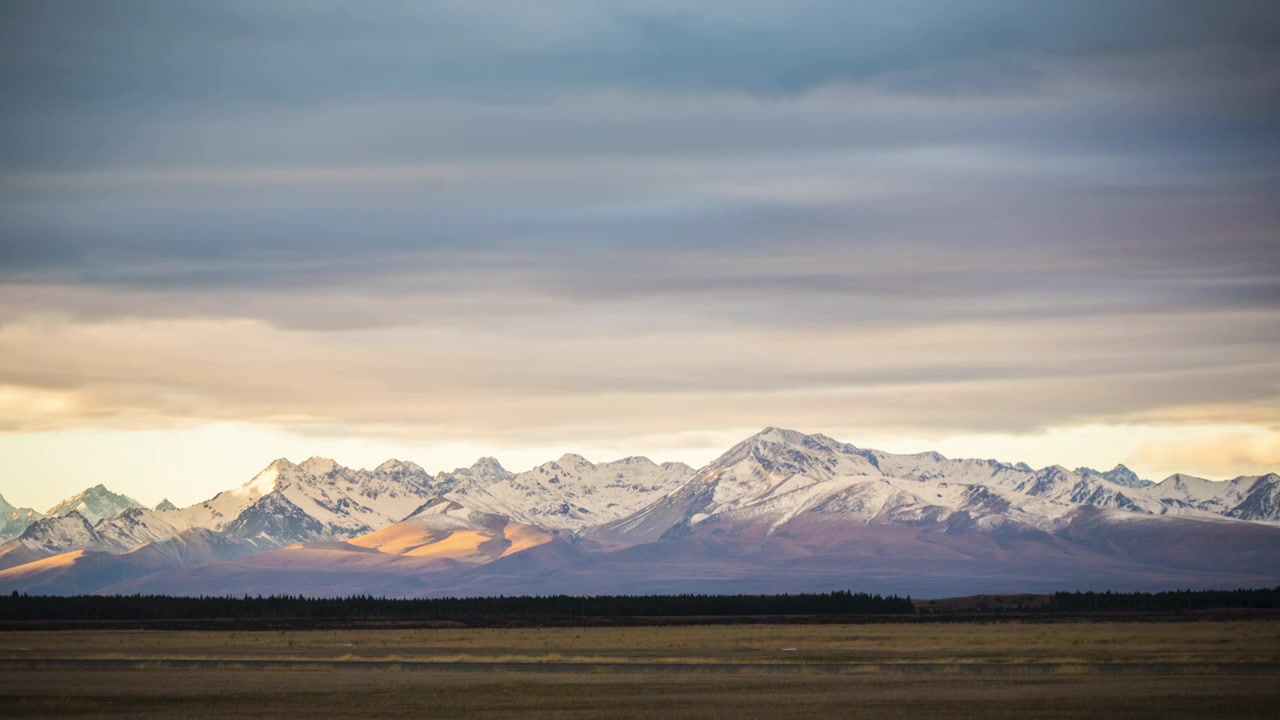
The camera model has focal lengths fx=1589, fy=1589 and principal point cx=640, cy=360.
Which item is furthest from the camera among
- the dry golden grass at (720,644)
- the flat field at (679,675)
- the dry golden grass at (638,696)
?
the dry golden grass at (720,644)

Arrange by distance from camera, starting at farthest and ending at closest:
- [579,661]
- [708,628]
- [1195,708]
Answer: [708,628], [579,661], [1195,708]

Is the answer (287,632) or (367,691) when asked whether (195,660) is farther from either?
(287,632)

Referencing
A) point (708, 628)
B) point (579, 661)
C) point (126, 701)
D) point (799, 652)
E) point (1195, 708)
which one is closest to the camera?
point (1195, 708)

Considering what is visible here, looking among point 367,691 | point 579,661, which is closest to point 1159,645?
point 579,661

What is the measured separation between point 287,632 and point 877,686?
9780 centimetres

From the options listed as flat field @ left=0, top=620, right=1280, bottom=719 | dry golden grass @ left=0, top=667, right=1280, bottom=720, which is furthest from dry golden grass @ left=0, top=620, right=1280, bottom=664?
dry golden grass @ left=0, top=667, right=1280, bottom=720

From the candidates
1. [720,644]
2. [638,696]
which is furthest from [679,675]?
[720,644]

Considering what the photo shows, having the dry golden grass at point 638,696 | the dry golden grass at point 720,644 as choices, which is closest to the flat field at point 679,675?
the dry golden grass at point 638,696

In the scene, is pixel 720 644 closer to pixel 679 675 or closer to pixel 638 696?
pixel 679 675

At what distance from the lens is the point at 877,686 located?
74312 mm

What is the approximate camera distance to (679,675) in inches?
3265

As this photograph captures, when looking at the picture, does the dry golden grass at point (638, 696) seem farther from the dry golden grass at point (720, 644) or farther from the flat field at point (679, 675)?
the dry golden grass at point (720, 644)

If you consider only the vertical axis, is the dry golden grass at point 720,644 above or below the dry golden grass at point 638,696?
above

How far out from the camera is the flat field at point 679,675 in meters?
66.1
